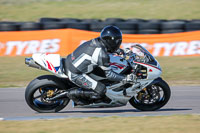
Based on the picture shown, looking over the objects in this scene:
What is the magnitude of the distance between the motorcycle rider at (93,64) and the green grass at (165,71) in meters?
4.04

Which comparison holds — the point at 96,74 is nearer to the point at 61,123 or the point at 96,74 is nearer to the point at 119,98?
the point at 119,98

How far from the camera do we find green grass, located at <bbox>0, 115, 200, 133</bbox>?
5.29m

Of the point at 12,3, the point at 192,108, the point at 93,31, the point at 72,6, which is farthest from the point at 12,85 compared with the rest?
the point at 12,3

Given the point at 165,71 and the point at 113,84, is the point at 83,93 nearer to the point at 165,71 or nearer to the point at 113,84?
the point at 113,84

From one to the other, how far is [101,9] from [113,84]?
19.2 metres

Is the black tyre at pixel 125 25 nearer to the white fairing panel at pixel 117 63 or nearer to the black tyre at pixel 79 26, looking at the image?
the black tyre at pixel 79 26

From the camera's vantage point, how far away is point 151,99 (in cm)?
691

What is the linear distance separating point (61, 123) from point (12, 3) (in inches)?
954

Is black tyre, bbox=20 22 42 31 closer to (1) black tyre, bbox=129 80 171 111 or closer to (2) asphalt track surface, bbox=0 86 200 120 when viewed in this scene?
(2) asphalt track surface, bbox=0 86 200 120

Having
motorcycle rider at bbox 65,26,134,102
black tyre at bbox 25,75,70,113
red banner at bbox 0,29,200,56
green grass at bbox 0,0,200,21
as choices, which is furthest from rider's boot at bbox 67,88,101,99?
green grass at bbox 0,0,200,21

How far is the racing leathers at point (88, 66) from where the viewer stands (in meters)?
6.46

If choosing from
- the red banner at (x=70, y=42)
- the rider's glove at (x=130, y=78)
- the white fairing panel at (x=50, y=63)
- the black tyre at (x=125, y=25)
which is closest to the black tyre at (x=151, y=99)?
the rider's glove at (x=130, y=78)

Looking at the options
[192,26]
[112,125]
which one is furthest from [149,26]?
[112,125]

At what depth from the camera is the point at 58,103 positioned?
6961 mm
